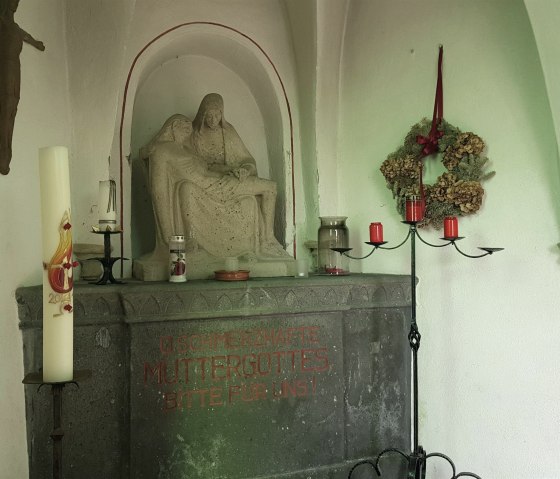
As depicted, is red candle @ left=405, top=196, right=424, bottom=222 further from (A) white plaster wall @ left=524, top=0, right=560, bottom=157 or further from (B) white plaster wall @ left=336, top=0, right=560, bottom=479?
(A) white plaster wall @ left=524, top=0, right=560, bottom=157

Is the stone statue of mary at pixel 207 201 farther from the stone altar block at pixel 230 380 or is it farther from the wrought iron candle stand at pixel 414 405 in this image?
the wrought iron candle stand at pixel 414 405

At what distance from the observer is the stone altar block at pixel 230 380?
2.19 m

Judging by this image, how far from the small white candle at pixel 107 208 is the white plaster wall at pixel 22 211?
266 millimetres

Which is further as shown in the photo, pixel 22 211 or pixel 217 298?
pixel 217 298

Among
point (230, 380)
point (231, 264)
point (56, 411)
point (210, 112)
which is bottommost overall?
point (230, 380)

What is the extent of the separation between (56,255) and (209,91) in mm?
2322

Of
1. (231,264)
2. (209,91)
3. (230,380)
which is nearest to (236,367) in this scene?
(230,380)

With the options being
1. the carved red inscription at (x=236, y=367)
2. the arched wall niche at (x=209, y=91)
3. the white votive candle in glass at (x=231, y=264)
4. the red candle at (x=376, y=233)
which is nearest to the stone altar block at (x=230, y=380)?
the carved red inscription at (x=236, y=367)

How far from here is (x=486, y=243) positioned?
2523 millimetres

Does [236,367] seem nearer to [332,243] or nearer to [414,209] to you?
[332,243]

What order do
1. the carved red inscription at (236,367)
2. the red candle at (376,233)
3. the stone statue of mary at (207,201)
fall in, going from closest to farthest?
the carved red inscription at (236,367)
the red candle at (376,233)
the stone statue of mary at (207,201)

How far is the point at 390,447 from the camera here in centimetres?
270

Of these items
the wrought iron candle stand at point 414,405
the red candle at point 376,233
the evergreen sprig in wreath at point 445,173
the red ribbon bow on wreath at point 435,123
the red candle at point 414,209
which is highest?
the red ribbon bow on wreath at point 435,123

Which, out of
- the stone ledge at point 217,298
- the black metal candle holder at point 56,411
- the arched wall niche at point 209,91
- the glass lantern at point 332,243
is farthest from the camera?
the arched wall niche at point 209,91
